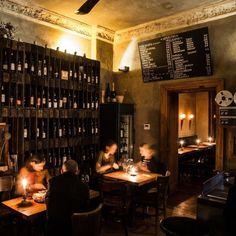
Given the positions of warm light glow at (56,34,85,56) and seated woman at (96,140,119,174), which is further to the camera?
warm light glow at (56,34,85,56)

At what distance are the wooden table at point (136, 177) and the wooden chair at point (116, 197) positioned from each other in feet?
1.04

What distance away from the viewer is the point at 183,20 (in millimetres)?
5625

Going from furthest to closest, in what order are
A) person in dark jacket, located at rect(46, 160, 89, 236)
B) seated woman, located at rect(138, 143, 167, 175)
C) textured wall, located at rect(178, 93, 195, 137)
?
textured wall, located at rect(178, 93, 195, 137)
seated woman, located at rect(138, 143, 167, 175)
person in dark jacket, located at rect(46, 160, 89, 236)

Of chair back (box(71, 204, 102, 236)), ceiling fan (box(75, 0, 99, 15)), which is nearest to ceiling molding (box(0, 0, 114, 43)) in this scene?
ceiling fan (box(75, 0, 99, 15))

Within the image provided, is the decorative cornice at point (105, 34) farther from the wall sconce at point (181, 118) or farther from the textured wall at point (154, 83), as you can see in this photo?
the wall sconce at point (181, 118)

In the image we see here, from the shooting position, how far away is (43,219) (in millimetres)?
3693

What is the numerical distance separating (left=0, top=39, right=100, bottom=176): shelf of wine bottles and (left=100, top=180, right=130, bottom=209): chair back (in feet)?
4.50

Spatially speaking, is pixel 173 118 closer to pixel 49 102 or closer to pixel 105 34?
pixel 105 34

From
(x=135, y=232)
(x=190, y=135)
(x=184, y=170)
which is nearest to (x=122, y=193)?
(x=135, y=232)

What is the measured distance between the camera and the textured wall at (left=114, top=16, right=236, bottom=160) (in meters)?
4.98

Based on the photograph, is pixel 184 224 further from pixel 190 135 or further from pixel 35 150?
pixel 190 135

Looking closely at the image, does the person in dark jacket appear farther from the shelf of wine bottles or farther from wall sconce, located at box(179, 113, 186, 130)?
wall sconce, located at box(179, 113, 186, 130)

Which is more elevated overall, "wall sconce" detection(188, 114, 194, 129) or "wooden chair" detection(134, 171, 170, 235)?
"wall sconce" detection(188, 114, 194, 129)

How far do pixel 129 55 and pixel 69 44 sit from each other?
1504mm
